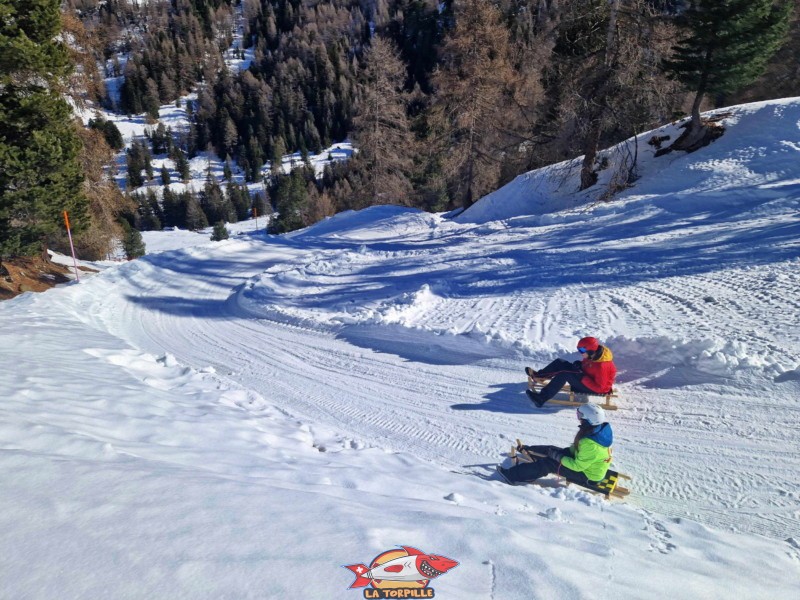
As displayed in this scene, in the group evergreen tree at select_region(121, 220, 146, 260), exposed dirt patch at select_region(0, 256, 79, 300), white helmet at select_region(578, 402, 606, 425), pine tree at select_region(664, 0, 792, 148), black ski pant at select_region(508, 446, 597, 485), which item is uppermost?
pine tree at select_region(664, 0, 792, 148)

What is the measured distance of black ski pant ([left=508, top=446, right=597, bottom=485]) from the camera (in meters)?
4.52

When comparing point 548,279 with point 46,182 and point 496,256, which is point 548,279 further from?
point 46,182

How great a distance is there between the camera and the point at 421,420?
6.00m

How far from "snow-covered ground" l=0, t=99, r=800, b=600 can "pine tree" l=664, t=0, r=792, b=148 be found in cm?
433

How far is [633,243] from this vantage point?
444 inches

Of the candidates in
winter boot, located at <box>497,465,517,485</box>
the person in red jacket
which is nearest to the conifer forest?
the person in red jacket

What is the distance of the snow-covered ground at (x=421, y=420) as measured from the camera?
2.56 m

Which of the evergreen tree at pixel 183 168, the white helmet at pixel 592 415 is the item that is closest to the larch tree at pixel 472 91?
the white helmet at pixel 592 415

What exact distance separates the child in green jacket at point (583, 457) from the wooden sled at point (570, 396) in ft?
4.43

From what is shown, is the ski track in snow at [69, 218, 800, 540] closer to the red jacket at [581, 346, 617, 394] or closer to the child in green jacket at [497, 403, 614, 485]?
the red jacket at [581, 346, 617, 394]

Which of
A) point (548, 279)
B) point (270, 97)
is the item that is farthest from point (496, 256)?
point (270, 97)

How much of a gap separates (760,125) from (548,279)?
1279 centimetres

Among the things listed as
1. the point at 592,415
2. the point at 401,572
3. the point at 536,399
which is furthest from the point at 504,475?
the point at 401,572

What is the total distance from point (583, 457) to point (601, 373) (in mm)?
1587
